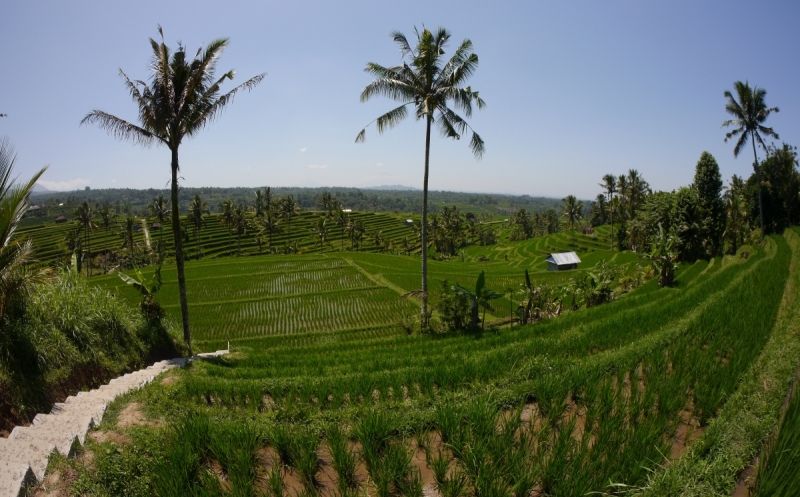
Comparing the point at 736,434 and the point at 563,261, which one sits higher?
the point at 736,434

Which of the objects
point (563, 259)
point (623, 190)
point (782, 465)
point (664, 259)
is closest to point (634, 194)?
point (623, 190)

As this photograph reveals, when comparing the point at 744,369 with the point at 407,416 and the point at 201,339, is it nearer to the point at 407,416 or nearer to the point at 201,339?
the point at 407,416

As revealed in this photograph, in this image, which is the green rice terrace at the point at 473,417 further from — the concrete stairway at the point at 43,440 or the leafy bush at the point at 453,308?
the leafy bush at the point at 453,308

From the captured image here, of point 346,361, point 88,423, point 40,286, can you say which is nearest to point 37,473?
point 88,423

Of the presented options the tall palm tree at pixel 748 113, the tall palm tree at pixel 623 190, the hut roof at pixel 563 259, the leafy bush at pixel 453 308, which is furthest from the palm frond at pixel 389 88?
the tall palm tree at pixel 623 190

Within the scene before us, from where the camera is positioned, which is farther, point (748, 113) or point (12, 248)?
point (748, 113)

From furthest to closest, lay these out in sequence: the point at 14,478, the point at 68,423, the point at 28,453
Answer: the point at 68,423
the point at 28,453
the point at 14,478

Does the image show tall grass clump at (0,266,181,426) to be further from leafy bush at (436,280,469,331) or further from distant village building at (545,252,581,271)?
distant village building at (545,252,581,271)

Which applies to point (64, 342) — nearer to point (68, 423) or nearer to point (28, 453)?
point (68, 423)

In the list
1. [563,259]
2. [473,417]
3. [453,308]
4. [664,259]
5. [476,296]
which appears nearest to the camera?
[473,417]
